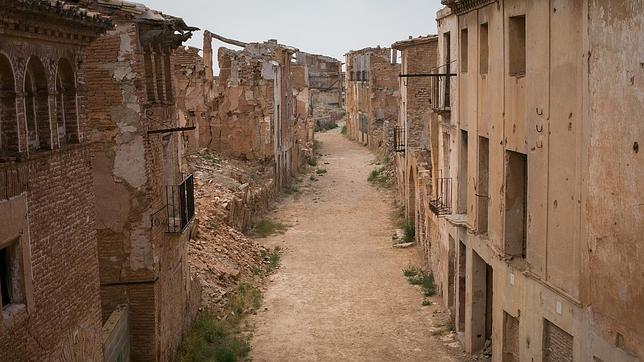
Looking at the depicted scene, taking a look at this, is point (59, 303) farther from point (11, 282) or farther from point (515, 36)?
point (515, 36)

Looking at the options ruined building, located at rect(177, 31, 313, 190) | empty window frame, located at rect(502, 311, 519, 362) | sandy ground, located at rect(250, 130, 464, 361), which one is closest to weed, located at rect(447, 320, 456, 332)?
sandy ground, located at rect(250, 130, 464, 361)

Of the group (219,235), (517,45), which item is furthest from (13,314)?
(219,235)

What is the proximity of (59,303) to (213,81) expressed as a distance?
89.5 feet

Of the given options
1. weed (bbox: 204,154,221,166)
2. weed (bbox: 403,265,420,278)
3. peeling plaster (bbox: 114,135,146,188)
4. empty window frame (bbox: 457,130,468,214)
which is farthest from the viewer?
weed (bbox: 204,154,221,166)

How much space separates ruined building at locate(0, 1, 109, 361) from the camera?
27.6 feet

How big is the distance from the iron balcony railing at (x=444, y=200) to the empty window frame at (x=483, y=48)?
13.6 ft

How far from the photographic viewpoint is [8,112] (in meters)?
8.52

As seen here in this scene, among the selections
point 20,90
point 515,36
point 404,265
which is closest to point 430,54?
point 404,265

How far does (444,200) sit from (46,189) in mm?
12523

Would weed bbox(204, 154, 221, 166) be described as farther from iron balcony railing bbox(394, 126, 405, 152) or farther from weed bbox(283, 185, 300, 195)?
iron balcony railing bbox(394, 126, 405, 152)

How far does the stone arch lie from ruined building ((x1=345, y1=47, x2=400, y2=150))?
35.8 m

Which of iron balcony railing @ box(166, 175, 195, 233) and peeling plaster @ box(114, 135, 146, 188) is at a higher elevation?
peeling plaster @ box(114, 135, 146, 188)

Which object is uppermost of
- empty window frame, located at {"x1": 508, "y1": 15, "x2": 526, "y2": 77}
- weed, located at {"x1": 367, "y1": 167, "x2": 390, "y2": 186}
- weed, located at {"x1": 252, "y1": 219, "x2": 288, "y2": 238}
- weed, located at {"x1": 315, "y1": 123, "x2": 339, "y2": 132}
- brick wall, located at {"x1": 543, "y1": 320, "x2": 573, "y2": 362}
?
empty window frame, located at {"x1": 508, "y1": 15, "x2": 526, "y2": 77}

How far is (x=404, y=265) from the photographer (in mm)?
24609
